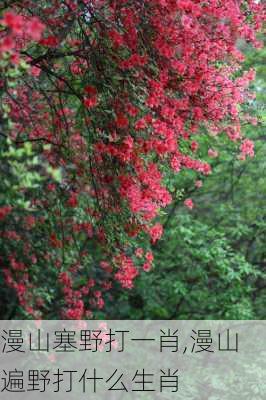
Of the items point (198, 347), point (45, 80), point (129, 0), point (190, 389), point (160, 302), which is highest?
point (45, 80)

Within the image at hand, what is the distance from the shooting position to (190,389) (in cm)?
583

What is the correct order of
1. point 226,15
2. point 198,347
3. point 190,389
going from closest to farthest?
point 226,15
point 190,389
point 198,347

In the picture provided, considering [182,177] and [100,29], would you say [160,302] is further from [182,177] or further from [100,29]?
[100,29]

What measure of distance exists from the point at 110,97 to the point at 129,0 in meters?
0.60

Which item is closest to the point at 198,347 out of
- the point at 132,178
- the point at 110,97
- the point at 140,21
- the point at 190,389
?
the point at 190,389

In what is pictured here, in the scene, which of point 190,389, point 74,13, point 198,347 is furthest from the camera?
point 198,347

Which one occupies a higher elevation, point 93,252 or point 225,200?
point 225,200

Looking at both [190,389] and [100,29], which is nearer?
[100,29]

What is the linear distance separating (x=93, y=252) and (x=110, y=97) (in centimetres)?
397

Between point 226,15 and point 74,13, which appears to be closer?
point 226,15

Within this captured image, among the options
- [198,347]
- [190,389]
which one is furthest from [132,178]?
[198,347]

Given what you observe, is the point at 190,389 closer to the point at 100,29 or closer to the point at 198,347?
the point at 198,347

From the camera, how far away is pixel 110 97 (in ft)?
12.8

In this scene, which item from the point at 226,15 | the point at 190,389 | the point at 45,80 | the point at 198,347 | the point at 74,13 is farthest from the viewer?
the point at 198,347
